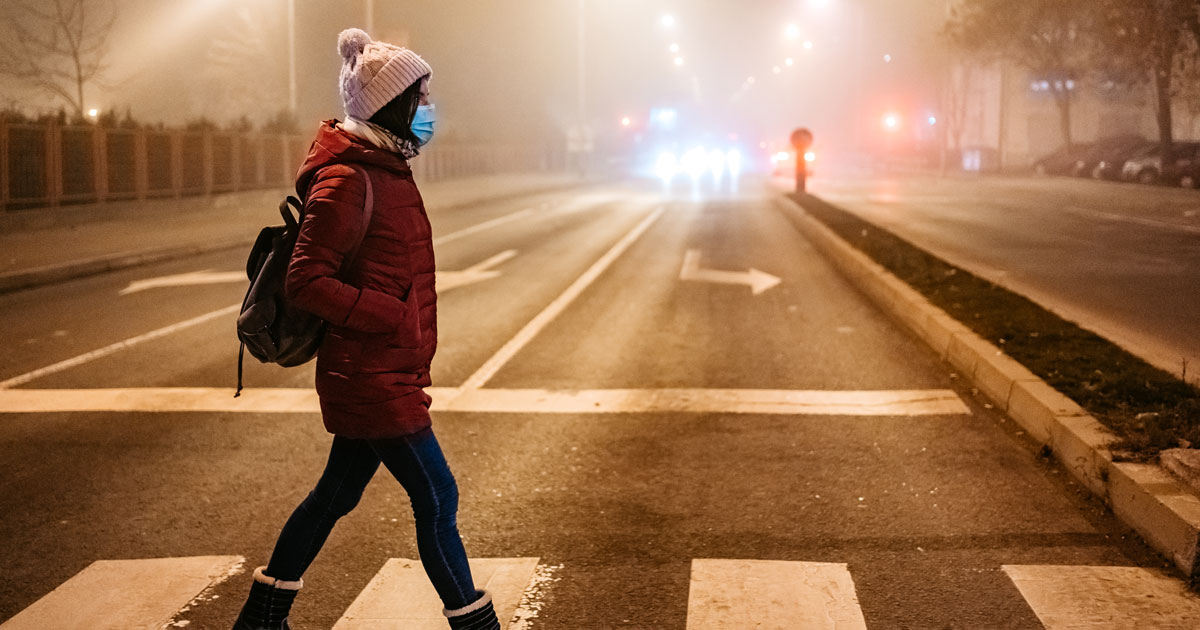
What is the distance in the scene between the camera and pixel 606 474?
5891 millimetres

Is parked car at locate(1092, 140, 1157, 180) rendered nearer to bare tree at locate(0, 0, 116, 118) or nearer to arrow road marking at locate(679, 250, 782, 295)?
arrow road marking at locate(679, 250, 782, 295)

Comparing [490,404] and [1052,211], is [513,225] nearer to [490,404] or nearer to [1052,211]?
[1052,211]

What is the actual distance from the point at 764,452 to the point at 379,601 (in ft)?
8.78

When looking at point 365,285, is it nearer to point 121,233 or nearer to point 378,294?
point 378,294

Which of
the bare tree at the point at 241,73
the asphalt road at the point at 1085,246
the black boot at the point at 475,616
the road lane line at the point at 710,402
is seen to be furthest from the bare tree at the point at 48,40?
the black boot at the point at 475,616

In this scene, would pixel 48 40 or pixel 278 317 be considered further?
pixel 48 40

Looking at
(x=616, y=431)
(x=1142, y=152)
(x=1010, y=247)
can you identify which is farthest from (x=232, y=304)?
(x=1142, y=152)

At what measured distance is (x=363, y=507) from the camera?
5340 millimetres

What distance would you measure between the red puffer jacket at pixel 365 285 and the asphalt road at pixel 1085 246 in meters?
6.07

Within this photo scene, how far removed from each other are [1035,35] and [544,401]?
162 ft

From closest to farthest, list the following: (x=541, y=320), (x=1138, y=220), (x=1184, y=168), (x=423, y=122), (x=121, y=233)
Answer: (x=423, y=122), (x=541, y=320), (x=121, y=233), (x=1138, y=220), (x=1184, y=168)

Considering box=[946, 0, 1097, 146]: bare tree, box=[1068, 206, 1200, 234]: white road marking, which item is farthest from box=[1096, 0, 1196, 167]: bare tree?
box=[1068, 206, 1200, 234]: white road marking

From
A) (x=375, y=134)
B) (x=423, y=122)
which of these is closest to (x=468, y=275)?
(x=423, y=122)

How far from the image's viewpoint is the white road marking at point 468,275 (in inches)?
551
